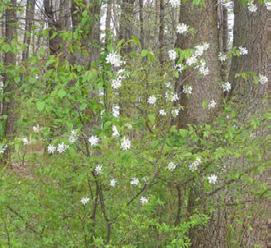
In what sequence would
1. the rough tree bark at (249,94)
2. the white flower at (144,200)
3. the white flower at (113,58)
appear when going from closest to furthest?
the white flower at (113,58) < the white flower at (144,200) < the rough tree bark at (249,94)

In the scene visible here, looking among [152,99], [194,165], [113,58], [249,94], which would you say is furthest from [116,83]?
[249,94]

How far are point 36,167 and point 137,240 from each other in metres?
0.98

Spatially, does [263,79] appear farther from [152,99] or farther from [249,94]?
[152,99]

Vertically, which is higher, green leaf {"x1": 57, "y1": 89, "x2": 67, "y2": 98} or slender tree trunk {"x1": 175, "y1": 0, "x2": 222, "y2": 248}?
slender tree trunk {"x1": 175, "y1": 0, "x2": 222, "y2": 248}

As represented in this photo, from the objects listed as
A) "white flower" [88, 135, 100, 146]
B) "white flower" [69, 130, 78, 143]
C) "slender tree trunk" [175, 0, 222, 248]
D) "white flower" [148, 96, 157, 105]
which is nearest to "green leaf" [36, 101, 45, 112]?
"white flower" [69, 130, 78, 143]

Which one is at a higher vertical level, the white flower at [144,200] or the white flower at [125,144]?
the white flower at [125,144]

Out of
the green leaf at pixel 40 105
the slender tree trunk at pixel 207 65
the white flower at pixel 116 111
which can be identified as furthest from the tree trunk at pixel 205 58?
the green leaf at pixel 40 105

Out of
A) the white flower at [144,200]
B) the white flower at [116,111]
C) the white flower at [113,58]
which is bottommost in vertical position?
the white flower at [144,200]

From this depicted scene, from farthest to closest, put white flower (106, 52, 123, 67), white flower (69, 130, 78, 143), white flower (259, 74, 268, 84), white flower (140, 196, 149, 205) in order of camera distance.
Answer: white flower (259, 74, 268, 84) < white flower (140, 196, 149, 205) < white flower (69, 130, 78, 143) < white flower (106, 52, 123, 67)

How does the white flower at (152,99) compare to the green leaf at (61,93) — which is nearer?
the green leaf at (61,93)

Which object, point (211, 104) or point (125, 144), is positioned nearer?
point (125, 144)

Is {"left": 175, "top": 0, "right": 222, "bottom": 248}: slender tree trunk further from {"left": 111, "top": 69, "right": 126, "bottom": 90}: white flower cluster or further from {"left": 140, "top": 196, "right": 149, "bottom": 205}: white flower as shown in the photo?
{"left": 111, "top": 69, "right": 126, "bottom": 90}: white flower cluster

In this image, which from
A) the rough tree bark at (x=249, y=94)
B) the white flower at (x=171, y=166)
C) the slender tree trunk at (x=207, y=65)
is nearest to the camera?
the white flower at (x=171, y=166)

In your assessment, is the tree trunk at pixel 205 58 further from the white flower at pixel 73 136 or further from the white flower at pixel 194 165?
the white flower at pixel 73 136
